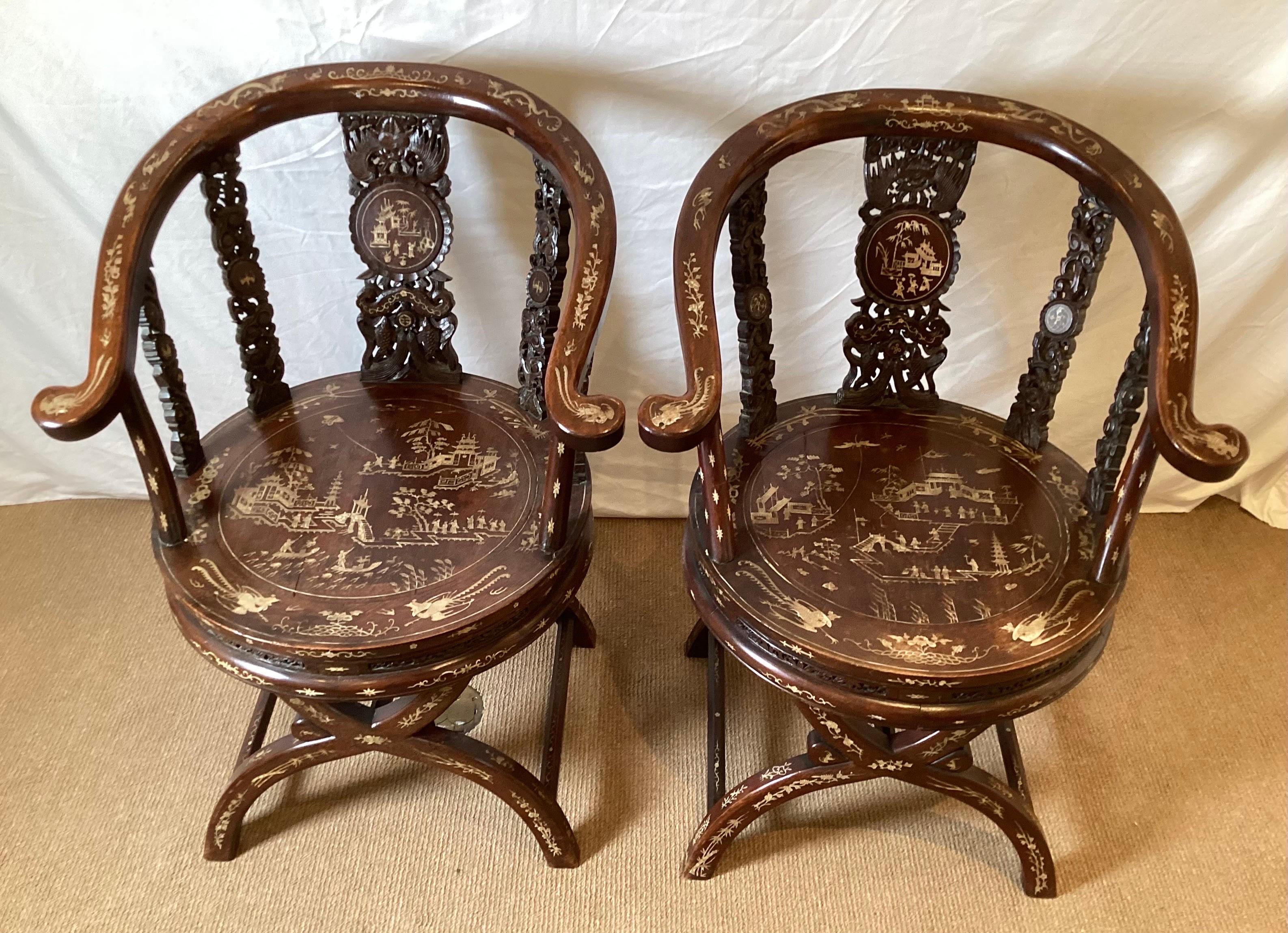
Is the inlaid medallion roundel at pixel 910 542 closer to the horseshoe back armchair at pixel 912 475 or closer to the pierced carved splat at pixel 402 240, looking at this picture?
the horseshoe back armchair at pixel 912 475

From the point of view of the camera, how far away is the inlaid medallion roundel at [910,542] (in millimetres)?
1061

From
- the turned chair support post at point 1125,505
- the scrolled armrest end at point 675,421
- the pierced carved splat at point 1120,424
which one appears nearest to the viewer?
the scrolled armrest end at point 675,421

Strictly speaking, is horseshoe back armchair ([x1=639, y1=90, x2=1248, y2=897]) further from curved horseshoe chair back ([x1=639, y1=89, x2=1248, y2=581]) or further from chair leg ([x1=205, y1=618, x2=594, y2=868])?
chair leg ([x1=205, y1=618, x2=594, y2=868])

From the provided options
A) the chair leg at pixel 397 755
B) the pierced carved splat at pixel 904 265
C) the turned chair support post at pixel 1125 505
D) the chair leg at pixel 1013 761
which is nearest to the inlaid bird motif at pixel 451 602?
the chair leg at pixel 397 755

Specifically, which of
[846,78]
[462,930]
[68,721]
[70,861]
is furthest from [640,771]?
[846,78]

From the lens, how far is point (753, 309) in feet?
4.09

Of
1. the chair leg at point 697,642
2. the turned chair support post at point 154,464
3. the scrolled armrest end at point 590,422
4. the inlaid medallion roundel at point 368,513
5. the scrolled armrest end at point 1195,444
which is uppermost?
the scrolled armrest end at point 590,422

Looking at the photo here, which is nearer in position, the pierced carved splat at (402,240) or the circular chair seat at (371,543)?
the circular chair seat at (371,543)

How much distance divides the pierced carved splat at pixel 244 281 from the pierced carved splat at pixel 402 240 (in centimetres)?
13

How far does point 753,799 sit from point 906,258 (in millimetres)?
777

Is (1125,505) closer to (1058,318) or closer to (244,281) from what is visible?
(1058,318)

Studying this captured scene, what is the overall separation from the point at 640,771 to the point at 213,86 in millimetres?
1225

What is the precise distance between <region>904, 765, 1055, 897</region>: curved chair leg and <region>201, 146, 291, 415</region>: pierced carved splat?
1049 millimetres

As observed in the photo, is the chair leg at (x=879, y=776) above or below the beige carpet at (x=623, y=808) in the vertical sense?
above
